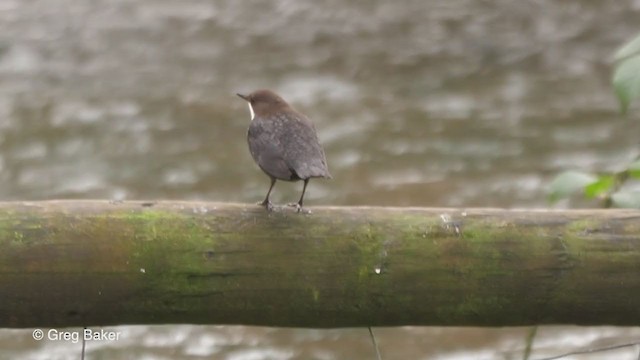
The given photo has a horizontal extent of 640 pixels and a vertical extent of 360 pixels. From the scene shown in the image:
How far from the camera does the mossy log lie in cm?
181

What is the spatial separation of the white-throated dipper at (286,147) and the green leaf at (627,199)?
550 mm

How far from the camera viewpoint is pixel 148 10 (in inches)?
344

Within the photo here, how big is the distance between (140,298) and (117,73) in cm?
559

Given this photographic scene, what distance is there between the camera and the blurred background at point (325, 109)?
4129 mm

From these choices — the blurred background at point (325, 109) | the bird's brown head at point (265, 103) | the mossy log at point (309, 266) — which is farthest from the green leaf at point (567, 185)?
the blurred background at point (325, 109)

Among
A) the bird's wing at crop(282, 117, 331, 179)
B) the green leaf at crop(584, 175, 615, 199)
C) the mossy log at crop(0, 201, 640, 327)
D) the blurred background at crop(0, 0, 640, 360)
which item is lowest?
the mossy log at crop(0, 201, 640, 327)

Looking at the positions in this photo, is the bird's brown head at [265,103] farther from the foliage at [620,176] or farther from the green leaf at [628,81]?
the green leaf at [628,81]

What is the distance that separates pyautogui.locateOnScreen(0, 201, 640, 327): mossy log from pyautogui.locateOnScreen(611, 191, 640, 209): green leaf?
33cm

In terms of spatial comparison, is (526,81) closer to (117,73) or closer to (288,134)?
(117,73)

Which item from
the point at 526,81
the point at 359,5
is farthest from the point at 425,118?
the point at 359,5

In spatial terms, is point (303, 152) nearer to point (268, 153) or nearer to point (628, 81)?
point (268, 153)

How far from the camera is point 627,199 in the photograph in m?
2.25

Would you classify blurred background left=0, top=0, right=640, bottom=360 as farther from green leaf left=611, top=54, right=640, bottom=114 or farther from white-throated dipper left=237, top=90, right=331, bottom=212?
green leaf left=611, top=54, right=640, bottom=114

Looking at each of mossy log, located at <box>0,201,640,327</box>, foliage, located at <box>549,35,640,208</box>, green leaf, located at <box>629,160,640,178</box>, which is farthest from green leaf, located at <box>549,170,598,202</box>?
mossy log, located at <box>0,201,640,327</box>
